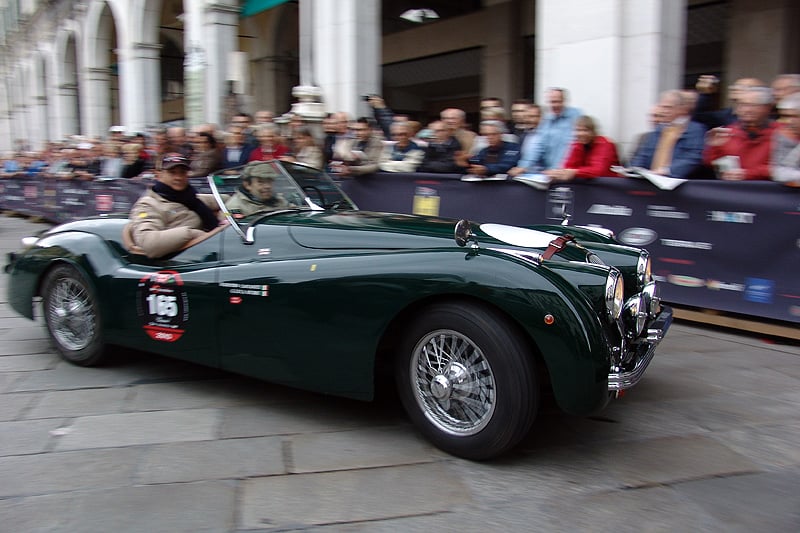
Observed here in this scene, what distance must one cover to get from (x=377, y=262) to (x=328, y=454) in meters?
0.95

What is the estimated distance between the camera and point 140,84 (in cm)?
1789

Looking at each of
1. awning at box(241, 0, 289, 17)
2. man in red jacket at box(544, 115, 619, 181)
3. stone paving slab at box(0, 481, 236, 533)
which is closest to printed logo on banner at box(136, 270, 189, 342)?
stone paving slab at box(0, 481, 236, 533)

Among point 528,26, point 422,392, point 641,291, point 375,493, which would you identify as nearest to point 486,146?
point 641,291

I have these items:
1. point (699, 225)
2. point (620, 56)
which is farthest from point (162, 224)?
point (620, 56)

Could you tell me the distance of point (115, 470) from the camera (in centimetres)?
307

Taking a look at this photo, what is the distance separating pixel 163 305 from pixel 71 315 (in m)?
1.02

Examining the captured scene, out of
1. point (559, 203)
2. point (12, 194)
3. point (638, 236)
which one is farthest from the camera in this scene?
point (12, 194)

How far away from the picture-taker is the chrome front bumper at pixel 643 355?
118 inches

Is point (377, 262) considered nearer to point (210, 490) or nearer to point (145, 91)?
point (210, 490)

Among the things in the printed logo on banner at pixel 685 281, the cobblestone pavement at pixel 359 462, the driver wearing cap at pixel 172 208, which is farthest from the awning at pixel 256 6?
the cobblestone pavement at pixel 359 462

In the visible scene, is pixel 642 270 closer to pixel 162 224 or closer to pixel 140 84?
pixel 162 224

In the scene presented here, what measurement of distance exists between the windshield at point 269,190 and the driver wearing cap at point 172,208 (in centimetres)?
27

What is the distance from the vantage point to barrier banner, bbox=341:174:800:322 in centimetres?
509

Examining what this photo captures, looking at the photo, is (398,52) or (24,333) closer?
(24,333)
